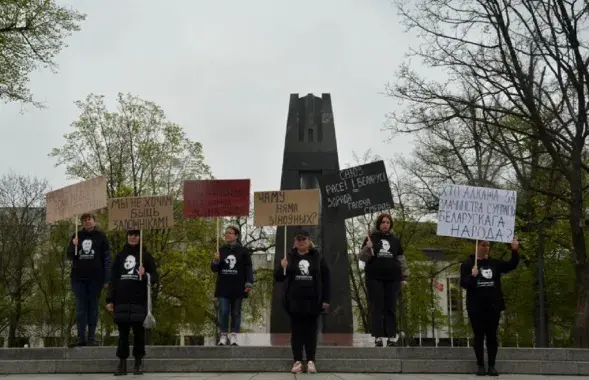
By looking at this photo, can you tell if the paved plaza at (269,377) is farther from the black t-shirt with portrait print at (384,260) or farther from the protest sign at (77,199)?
the protest sign at (77,199)

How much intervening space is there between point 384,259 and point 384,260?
0.6 inches

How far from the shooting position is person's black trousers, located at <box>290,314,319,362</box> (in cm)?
910

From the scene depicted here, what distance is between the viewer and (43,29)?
69.3 ft

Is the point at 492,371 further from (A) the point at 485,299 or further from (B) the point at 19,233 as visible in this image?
(B) the point at 19,233

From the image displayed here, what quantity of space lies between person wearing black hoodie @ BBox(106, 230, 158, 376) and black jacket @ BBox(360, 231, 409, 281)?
3023 mm

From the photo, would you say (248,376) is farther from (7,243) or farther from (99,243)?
(7,243)

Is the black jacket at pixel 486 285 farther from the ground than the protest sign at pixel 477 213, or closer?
closer

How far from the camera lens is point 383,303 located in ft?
33.3

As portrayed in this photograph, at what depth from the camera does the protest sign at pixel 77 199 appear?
37.1 feet

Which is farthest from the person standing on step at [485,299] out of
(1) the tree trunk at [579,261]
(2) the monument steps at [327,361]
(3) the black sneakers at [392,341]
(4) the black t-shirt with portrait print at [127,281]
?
(1) the tree trunk at [579,261]

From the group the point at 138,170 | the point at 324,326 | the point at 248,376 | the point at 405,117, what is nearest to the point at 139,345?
the point at 248,376

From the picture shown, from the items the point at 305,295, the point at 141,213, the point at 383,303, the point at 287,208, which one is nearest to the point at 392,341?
the point at 383,303

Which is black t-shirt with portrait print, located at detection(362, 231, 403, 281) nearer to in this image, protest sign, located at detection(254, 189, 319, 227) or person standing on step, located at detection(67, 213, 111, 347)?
protest sign, located at detection(254, 189, 319, 227)

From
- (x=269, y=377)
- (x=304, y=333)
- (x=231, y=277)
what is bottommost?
(x=269, y=377)
